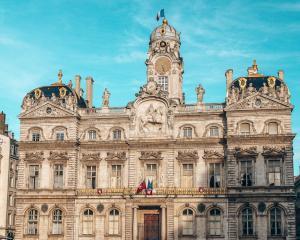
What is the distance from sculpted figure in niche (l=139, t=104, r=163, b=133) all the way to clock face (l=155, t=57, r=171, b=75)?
7.07 metres

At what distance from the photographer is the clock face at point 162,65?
70.4 metres

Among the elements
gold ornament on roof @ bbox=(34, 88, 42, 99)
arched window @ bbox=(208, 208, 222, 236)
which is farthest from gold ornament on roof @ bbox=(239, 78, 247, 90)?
gold ornament on roof @ bbox=(34, 88, 42, 99)

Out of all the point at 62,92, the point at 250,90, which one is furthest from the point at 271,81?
the point at 62,92

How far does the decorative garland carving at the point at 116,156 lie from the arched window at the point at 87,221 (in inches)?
272

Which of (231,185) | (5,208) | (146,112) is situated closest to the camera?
(231,185)

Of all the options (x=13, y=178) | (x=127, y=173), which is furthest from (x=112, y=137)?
(x=13, y=178)

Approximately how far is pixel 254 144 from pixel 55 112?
25.7 meters

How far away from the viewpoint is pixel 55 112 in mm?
67062

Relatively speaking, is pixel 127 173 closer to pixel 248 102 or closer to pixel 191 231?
pixel 191 231

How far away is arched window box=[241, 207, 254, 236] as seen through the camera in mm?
59822

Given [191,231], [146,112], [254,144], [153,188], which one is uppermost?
[146,112]

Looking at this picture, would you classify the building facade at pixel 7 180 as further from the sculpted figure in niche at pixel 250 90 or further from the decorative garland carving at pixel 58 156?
the sculpted figure in niche at pixel 250 90

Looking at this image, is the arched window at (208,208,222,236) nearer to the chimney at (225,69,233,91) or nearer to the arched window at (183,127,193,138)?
the arched window at (183,127,193,138)

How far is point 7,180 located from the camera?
79.6m
